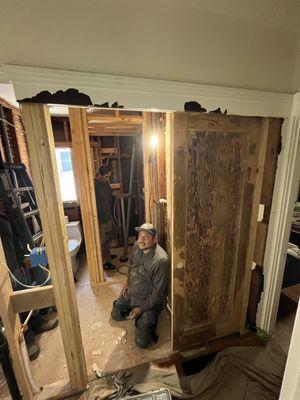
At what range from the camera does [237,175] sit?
1413 mm

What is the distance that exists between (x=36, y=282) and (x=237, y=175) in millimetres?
2047

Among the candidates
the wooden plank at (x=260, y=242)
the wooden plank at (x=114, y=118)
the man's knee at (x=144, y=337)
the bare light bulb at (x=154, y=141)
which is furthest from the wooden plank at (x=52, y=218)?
the wooden plank at (x=260, y=242)

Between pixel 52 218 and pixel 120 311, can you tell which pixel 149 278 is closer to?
pixel 120 311

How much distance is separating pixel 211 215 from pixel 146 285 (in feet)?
3.29

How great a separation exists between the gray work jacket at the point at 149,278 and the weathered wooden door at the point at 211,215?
278 mm

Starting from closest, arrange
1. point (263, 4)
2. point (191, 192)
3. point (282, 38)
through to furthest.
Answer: point (263, 4) → point (282, 38) → point (191, 192)

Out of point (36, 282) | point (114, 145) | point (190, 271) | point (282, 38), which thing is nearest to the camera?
point (282, 38)

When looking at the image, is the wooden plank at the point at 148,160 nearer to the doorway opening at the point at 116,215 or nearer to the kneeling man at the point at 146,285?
the doorway opening at the point at 116,215

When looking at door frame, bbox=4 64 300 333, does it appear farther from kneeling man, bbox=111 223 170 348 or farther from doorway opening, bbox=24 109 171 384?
kneeling man, bbox=111 223 170 348

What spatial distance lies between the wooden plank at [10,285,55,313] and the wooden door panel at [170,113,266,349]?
2.85ft

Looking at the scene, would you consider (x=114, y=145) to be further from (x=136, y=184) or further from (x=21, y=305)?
(x=21, y=305)

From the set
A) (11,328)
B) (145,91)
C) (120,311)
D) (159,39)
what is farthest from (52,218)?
(120,311)

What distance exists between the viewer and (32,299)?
4.06ft

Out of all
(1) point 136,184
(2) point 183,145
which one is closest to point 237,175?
(2) point 183,145
